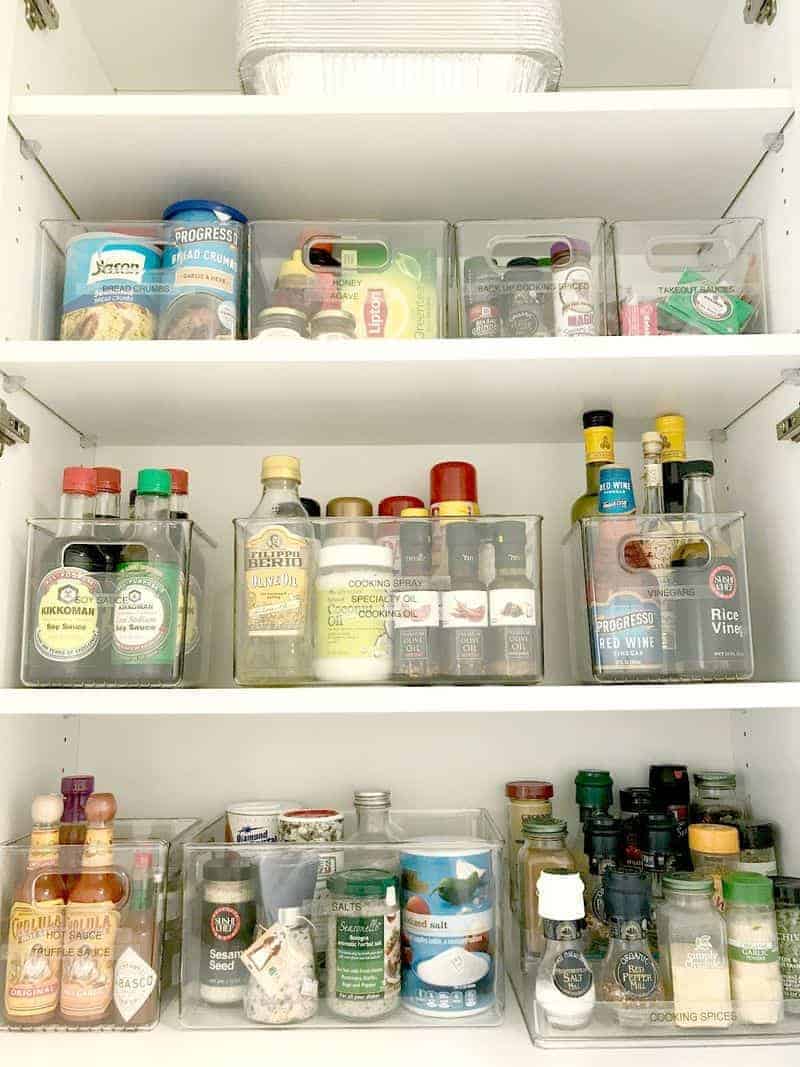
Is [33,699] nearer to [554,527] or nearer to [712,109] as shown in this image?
[554,527]

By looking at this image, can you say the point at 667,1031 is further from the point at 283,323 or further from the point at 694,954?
the point at 283,323

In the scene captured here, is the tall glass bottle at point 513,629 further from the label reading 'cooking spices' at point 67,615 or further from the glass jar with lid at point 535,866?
the label reading 'cooking spices' at point 67,615

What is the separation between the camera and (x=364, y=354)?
1.04 meters

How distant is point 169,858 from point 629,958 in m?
0.51

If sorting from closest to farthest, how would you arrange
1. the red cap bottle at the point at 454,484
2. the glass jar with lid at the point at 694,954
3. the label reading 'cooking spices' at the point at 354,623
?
the glass jar with lid at the point at 694,954 → the label reading 'cooking spices' at the point at 354,623 → the red cap bottle at the point at 454,484

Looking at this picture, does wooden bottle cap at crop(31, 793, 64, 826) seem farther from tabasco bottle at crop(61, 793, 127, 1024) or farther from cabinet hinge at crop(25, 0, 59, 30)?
cabinet hinge at crop(25, 0, 59, 30)

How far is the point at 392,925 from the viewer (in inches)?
37.8

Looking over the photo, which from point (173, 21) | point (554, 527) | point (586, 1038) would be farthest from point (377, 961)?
point (173, 21)

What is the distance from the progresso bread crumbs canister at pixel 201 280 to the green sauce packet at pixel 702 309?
1.73 ft

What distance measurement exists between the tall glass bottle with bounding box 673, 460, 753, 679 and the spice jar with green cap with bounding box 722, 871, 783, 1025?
0.74ft

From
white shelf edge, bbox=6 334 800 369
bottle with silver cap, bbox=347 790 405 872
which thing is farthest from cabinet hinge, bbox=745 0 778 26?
bottle with silver cap, bbox=347 790 405 872

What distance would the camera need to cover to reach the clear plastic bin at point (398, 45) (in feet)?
3.50

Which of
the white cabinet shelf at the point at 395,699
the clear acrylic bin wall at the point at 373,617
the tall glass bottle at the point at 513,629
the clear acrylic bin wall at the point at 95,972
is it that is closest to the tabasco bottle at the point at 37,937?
the clear acrylic bin wall at the point at 95,972

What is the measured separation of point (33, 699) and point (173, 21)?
37.7 inches
